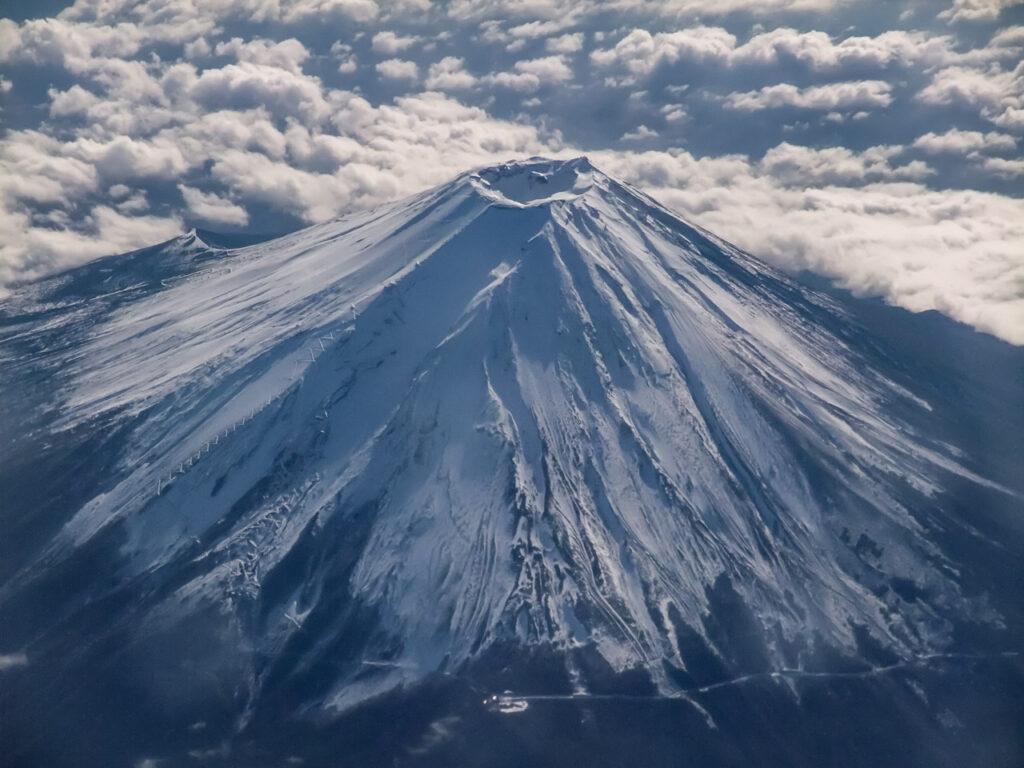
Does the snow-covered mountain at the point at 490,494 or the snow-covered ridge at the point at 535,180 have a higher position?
the snow-covered ridge at the point at 535,180

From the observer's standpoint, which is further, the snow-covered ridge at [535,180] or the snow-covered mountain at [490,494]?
the snow-covered ridge at [535,180]

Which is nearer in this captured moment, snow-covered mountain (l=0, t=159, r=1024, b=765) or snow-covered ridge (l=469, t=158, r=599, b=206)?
snow-covered mountain (l=0, t=159, r=1024, b=765)

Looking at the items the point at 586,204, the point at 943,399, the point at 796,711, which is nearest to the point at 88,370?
the point at 586,204

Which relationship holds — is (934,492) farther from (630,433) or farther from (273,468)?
(273,468)

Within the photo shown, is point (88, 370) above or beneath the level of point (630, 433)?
beneath

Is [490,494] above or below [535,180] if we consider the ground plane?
below

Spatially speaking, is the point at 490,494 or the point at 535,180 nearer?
the point at 490,494

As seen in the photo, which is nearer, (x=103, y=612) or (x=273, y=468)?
(x=103, y=612)

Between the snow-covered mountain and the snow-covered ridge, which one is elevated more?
the snow-covered ridge
